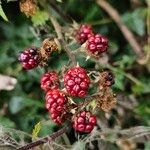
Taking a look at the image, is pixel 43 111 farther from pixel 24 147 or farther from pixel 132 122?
pixel 24 147

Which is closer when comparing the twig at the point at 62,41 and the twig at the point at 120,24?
the twig at the point at 62,41

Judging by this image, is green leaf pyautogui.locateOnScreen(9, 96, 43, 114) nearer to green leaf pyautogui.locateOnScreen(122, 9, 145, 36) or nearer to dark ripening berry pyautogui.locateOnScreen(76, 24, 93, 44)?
dark ripening berry pyautogui.locateOnScreen(76, 24, 93, 44)

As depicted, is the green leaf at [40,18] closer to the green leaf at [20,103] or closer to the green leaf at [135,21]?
the green leaf at [20,103]

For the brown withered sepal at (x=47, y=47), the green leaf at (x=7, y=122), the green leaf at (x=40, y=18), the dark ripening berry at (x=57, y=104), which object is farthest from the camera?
the green leaf at (x=7, y=122)

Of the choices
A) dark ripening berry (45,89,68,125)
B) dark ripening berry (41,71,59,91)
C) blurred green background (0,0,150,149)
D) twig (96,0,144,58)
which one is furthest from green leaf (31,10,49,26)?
twig (96,0,144,58)

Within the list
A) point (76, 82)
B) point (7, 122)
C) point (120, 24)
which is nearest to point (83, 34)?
point (76, 82)

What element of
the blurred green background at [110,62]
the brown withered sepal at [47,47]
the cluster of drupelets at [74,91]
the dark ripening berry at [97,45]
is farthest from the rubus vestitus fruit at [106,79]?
the blurred green background at [110,62]

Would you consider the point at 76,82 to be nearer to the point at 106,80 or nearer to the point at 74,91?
the point at 74,91
